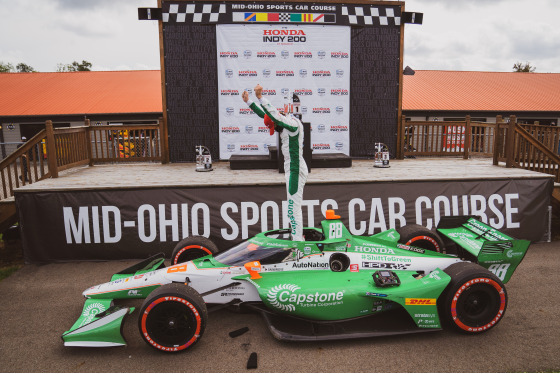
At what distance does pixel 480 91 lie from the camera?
20.8 metres

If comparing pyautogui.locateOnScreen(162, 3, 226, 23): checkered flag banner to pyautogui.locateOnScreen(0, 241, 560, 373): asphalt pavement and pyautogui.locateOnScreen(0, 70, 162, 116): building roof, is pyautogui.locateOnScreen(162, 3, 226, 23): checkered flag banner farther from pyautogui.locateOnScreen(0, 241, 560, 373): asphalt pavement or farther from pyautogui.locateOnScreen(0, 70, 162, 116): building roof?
pyautogui.locateOnScreen(0, 70, 162, 116): building roof

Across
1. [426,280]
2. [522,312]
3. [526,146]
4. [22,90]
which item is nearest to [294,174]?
[426,280]

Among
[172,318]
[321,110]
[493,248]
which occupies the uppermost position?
[321,110]

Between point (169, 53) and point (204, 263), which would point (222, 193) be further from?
point (169, 53)

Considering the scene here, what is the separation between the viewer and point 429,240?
17.5 feet

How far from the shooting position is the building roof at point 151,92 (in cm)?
1901

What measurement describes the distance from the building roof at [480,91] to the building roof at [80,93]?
12847 millimetres

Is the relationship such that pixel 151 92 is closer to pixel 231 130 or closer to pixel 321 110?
pixel 231 130

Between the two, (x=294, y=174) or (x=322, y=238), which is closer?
(x=322, y=238)

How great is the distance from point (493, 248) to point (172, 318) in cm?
350

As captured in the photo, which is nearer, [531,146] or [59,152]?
[531,146]

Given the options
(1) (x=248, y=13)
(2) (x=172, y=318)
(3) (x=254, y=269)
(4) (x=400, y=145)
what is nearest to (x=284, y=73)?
(1) (x=248, y=13)

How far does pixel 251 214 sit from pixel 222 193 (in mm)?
607

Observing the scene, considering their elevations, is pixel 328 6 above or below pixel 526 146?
above
